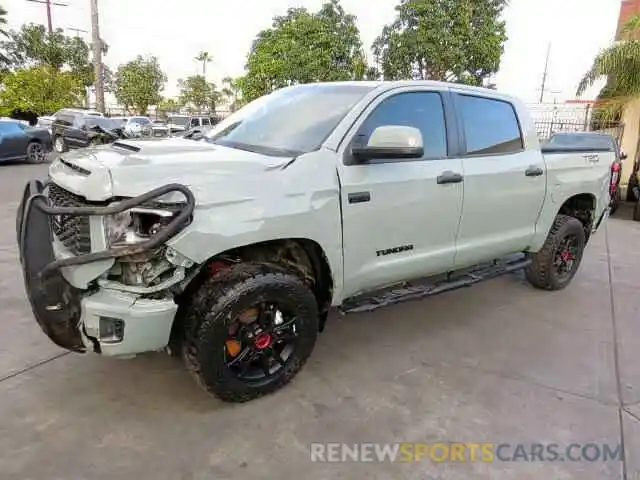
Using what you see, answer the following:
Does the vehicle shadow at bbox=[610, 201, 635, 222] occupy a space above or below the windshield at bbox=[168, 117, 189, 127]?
below

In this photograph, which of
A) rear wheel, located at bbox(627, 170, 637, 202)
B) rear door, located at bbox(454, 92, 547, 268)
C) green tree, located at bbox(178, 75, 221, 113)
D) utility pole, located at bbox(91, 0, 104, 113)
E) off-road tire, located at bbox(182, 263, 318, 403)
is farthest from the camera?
green tree, located at bbox(178, 75, 221, 113)

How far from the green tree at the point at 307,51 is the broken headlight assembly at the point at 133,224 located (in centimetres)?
2272

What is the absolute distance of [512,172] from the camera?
418cm

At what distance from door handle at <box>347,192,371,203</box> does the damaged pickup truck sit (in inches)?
0.5

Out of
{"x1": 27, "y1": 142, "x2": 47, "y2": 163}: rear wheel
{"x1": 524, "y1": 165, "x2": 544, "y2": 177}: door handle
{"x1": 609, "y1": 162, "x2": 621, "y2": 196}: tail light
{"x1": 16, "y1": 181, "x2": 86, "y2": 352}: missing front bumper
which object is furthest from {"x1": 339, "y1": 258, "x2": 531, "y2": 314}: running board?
{"x1": 27, "y1": 142, "x2": 47, "y2": 163}: rear wheel

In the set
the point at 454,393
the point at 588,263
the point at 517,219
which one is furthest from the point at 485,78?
the point at 454,393

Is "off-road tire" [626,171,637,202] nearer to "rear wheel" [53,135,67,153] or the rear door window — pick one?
the rear door window

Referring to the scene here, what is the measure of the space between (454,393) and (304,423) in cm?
102

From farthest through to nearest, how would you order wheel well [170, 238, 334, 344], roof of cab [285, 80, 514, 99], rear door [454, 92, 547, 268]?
rear door [454, 92, 547, 268]
roof of cab [285, 80, 514, 99]
wheel well [170, 238, 334, 344]

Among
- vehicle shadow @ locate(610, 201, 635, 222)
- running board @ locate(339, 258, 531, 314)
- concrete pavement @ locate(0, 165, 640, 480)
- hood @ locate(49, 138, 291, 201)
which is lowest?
concrete pavement @ locate(0, 165, 640, 480)

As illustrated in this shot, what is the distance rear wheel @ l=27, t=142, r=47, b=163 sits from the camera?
1548 cm

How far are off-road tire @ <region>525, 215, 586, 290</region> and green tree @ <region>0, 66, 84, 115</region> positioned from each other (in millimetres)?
28208

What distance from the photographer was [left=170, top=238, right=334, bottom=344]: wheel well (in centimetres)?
284

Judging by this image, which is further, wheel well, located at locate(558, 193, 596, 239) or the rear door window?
wheel well, located at locate(558, 193, 596, 239)
